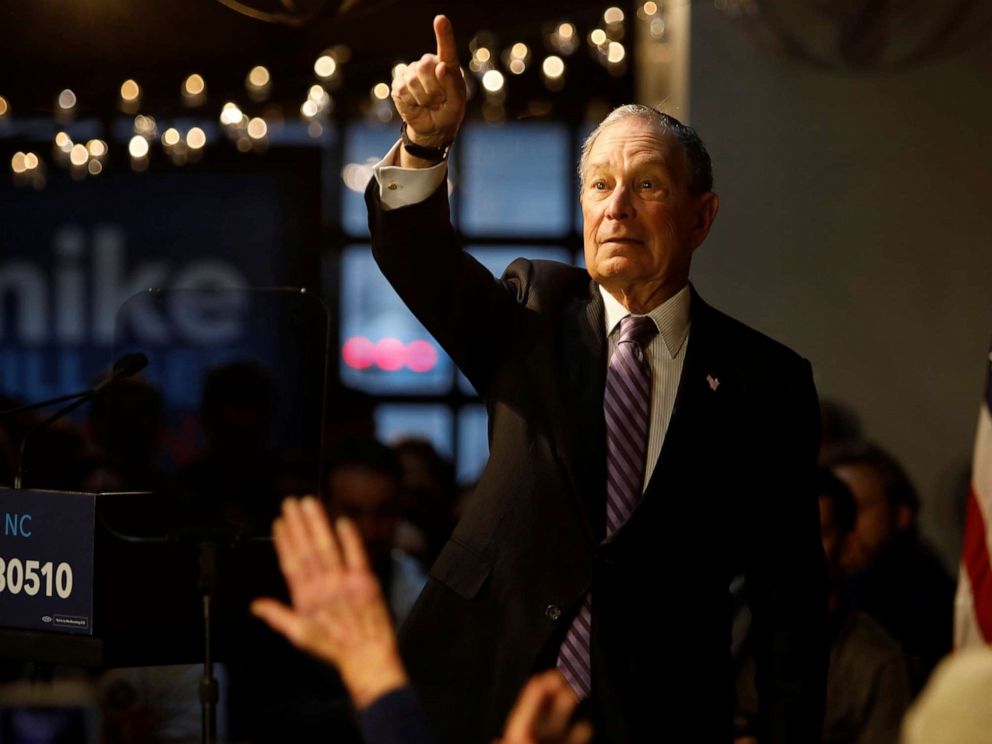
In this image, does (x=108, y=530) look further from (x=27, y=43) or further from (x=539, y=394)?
(x=27, y=43)

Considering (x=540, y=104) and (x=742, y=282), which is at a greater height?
(x=540, y=104)

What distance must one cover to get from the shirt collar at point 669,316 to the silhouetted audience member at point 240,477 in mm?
553

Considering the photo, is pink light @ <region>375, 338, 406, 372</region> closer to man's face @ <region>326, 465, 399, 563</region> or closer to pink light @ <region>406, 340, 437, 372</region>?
pink light @ <region>406, 340, 437, 372</region>

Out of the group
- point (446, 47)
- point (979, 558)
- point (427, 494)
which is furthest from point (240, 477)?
point (427, 494)

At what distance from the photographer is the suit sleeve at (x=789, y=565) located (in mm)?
2080

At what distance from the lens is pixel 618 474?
2.01m

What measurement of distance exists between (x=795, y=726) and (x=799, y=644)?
108 mm

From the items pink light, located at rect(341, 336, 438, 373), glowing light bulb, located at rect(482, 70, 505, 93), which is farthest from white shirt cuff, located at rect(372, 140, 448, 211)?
pink light, located at rect(341, 336, 438, 373)

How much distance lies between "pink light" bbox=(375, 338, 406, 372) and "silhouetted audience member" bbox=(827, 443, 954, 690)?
4570 mm

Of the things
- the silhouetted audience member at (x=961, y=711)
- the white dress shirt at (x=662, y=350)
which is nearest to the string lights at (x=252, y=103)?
the white dress shirt at (x=662, y=350)

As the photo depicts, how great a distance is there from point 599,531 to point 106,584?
647 mm

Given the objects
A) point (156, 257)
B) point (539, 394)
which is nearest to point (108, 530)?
point (539, 394)

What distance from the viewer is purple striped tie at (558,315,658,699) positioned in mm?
1992

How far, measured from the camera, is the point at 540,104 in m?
8.66
